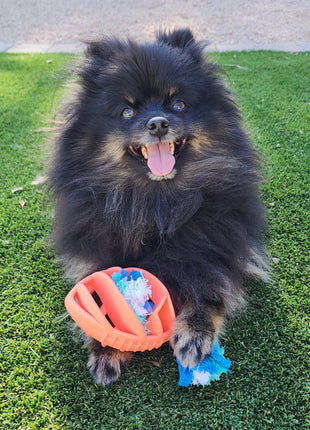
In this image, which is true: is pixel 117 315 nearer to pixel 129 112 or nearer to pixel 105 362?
pixel 105 362

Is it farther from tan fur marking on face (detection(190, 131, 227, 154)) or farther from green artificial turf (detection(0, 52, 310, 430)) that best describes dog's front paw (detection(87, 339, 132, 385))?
tan fur marking on face (detection(190, 131, 227, 154))

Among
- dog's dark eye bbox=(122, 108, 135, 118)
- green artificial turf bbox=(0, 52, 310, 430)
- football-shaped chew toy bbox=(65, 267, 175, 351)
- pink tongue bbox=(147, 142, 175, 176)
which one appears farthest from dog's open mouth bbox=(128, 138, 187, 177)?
green artificial turf bbox=(0, 52, 310, 430)

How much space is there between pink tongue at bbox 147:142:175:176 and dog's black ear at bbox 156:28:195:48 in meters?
0.83

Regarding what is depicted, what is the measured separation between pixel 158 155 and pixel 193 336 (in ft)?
3.41

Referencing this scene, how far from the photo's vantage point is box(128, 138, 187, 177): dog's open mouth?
2.21m

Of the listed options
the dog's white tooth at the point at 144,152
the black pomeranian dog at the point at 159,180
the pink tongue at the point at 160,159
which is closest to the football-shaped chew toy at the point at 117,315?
the black pomeranian dog at the point at 159,180

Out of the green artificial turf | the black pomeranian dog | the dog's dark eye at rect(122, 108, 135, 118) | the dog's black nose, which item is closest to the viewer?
the green artificial turf

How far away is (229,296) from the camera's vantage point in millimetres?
2125

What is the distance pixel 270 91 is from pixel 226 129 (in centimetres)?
331

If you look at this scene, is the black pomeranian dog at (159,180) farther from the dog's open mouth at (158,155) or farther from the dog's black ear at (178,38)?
the dog's black ear at (178,38)

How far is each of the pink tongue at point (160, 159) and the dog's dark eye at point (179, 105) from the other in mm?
255

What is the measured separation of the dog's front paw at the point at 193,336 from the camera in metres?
1.83

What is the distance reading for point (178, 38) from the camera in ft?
8.52

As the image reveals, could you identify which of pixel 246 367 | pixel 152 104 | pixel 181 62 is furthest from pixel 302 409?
pixel 181 62
